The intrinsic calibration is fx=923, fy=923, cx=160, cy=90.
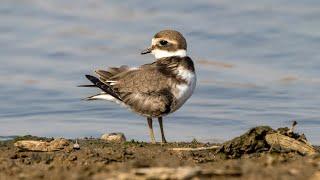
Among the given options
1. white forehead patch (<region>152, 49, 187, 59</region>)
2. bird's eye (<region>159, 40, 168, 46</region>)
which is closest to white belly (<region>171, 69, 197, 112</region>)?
white forehead patch (<region>152, 49, 187, 59</region>)

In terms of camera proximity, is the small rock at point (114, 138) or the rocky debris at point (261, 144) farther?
the small rock at point (114, 138)

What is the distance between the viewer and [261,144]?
980cm

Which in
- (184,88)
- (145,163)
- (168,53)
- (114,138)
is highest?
(168,53)

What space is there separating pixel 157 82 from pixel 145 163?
197 inches

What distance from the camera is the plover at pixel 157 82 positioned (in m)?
11.9

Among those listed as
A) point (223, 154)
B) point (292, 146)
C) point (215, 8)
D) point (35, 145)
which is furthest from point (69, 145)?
point (215, 8)

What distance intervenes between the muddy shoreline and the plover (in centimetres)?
76

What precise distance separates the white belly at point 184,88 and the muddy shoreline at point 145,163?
0.70 meters

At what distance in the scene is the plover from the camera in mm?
11938

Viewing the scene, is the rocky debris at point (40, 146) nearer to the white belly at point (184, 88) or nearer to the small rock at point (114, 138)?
the small rock at point (114, 138)

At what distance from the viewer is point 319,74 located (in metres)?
16.3

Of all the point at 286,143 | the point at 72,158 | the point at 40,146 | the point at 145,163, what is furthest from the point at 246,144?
the point at 145,163

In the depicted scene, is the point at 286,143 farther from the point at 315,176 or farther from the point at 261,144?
the point at 315,176

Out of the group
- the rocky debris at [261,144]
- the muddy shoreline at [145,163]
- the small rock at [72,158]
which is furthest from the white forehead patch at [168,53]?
the small rock at [72,158]
